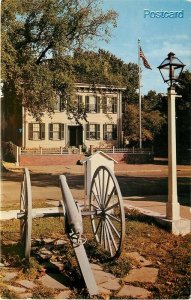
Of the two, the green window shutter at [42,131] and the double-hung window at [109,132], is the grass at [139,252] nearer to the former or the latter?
the green window shutter at [42,131]

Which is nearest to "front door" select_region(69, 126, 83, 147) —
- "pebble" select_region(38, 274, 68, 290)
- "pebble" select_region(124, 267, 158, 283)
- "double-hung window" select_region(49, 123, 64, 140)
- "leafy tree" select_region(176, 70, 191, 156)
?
"double-hung window" select_region(49, 123, 64, 140)

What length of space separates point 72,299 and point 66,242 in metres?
2.13

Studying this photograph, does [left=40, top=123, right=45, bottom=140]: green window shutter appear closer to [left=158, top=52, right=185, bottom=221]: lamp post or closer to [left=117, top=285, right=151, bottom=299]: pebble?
[left=158, top=52, right=185, bottom=221]: lamp post

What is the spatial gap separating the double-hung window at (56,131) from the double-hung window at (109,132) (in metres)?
4.07

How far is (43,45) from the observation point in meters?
17.3

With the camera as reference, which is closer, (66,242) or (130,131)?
(66,242)

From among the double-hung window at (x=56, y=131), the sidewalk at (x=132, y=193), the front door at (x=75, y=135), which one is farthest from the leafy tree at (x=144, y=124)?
the sidewalk at (x=132, y=193)

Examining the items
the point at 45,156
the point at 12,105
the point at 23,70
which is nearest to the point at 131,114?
the point at 45,156

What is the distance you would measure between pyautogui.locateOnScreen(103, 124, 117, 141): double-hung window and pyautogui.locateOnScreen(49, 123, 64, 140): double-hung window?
13.3 ft

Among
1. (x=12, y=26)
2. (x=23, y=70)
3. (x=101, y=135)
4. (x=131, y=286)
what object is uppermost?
(x=12, y=26)

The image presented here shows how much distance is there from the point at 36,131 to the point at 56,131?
5.97ft

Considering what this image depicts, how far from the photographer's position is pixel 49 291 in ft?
13.5

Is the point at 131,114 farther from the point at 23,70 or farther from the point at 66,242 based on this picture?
the point at 66,242

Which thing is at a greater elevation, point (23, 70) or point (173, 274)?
point (23, 70)
